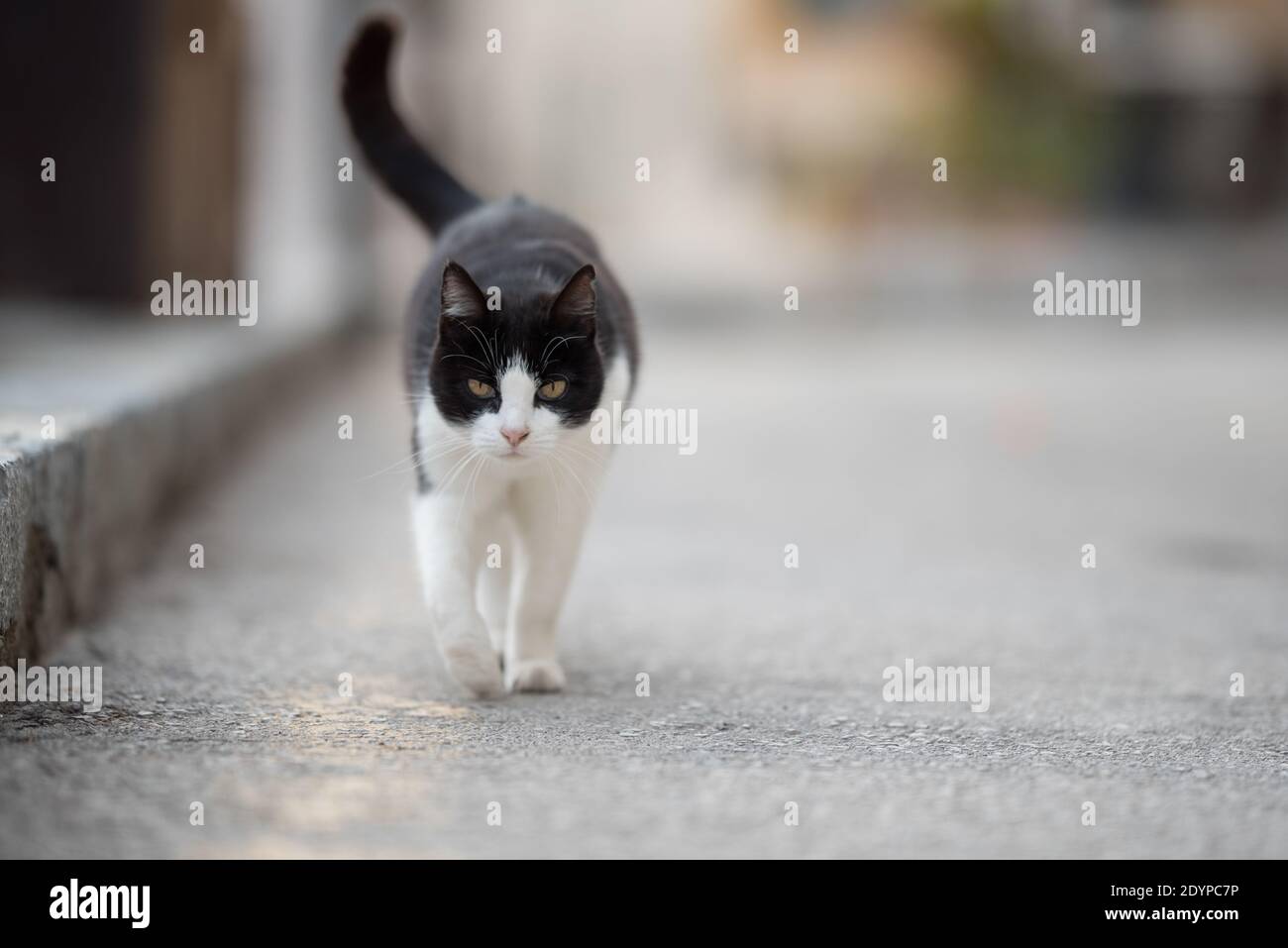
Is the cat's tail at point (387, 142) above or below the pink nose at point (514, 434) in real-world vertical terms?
above

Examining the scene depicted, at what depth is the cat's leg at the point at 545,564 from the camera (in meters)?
3.00

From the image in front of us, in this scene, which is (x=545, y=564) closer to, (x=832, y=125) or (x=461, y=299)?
(x=461, y=299)

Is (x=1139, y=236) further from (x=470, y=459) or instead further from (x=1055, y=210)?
(x=470, y=459)

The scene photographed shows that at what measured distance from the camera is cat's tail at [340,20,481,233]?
11.8 feet

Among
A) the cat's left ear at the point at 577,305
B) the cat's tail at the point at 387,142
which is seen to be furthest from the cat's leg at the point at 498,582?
the cat's tail at the point at 387,142

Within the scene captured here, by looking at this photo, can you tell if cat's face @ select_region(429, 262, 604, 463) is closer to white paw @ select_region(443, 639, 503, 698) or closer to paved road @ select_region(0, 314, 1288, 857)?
white paw @ select_region(443, 639, 503, 698)

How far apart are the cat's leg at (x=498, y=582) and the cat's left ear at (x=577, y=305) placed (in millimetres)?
500

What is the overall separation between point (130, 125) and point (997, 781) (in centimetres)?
555

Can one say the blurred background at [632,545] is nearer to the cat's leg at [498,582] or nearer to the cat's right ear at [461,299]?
the cat's leg at [498,582]

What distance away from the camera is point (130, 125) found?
682 cm

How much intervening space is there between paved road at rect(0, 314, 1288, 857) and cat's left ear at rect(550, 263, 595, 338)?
68cm

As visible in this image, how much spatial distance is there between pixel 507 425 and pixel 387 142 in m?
1.12
